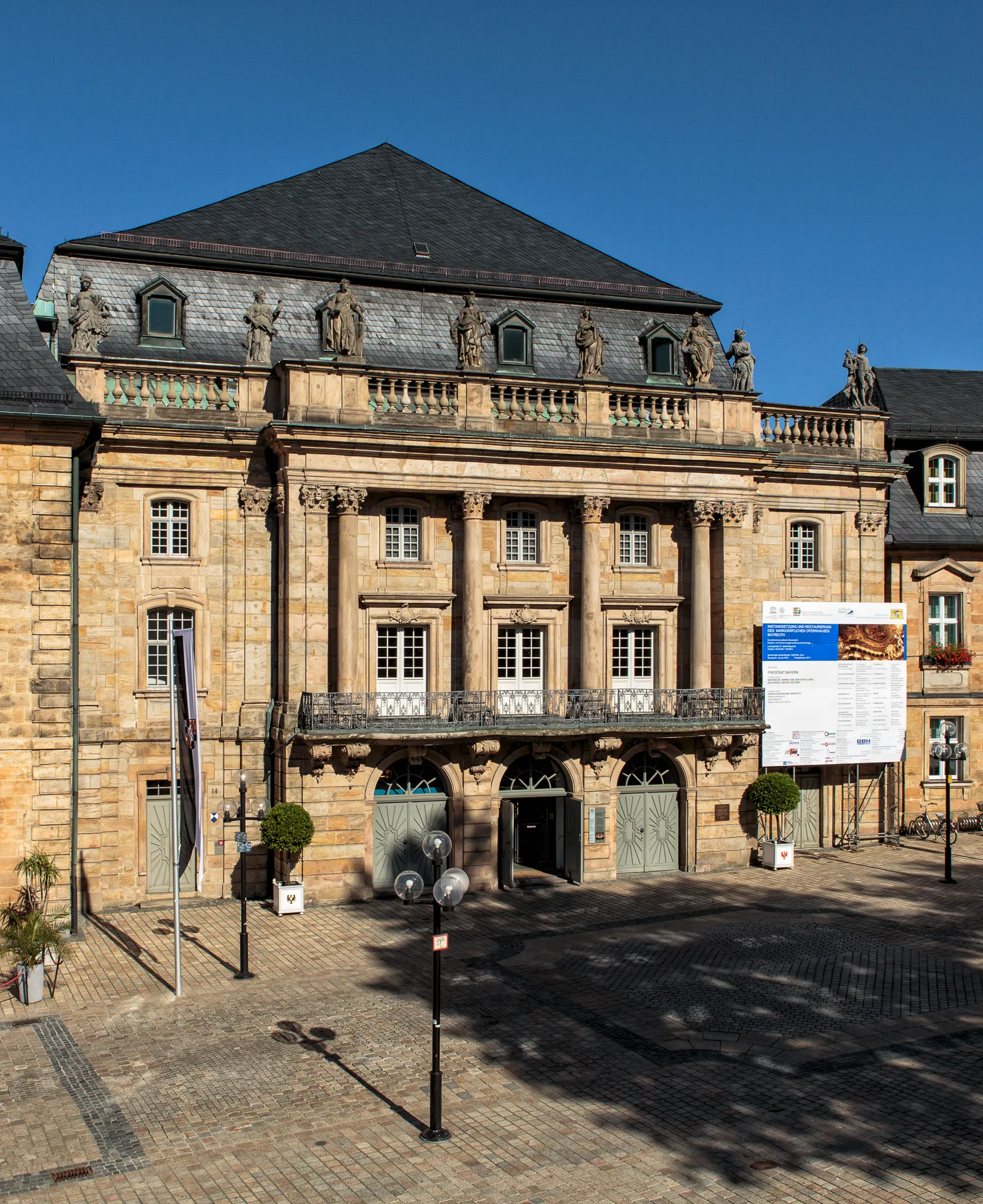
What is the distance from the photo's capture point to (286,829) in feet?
87.1

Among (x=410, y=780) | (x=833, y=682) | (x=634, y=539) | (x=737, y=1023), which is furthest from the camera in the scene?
(x=833, y=682)

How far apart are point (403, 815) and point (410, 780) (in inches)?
34.1

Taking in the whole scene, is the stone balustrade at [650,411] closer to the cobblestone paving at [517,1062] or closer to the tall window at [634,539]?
the tall window at [634,539]

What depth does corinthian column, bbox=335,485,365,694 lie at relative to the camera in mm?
28078

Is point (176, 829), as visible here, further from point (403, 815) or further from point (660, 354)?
point (660, 354)

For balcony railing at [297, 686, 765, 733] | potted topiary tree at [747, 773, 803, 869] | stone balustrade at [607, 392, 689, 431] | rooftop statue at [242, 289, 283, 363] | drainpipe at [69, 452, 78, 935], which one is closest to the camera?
drainpipe at [69, 452, 78, 935]

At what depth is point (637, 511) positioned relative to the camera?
103 ft

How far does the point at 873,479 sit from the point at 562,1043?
2132 centimetres

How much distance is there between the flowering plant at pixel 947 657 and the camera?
35.9 m

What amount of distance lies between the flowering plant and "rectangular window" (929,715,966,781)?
1.58 metres

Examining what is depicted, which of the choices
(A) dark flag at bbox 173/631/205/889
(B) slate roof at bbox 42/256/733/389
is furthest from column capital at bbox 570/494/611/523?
(A) dark flag at bbox 173/631/205/889

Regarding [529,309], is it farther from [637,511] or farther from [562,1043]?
[562,1043]

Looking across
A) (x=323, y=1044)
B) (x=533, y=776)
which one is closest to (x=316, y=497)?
(x=533, y=776)

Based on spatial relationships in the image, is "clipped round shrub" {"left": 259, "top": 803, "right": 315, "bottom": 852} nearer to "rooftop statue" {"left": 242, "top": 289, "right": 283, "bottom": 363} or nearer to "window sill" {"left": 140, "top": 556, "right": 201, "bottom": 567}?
"window sill" {"left": 140, "top": 556, "right": 201, "bottom": 567}
